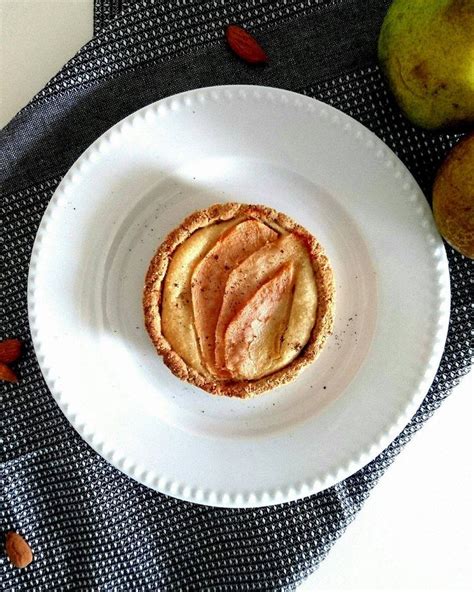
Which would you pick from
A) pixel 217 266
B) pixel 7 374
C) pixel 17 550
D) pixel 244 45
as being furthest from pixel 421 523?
pixel 244 45

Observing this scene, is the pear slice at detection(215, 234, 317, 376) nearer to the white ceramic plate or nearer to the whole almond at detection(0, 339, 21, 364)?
the white ceramic plate

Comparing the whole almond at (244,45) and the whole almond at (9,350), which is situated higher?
the whole almond at (244,45)

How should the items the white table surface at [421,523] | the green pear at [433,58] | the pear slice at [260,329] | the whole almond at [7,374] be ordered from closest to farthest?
the green pear at [433,58] < the pear slice at [260,329] < the whole almond at [7,374] < the white table surface at [421,523]

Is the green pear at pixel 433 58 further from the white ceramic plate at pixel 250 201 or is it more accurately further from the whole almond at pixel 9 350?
the whole almond at pixel 9 350

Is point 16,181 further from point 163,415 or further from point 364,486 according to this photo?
point 364,486

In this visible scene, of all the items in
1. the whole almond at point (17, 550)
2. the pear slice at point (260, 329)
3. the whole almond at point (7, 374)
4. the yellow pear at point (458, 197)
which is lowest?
the whole almond at point (17, 550)

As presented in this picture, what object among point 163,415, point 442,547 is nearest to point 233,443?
point 163,415

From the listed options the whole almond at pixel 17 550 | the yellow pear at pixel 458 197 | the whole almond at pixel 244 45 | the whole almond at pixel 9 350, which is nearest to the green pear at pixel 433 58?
the yellow pear at pixel 458 197
